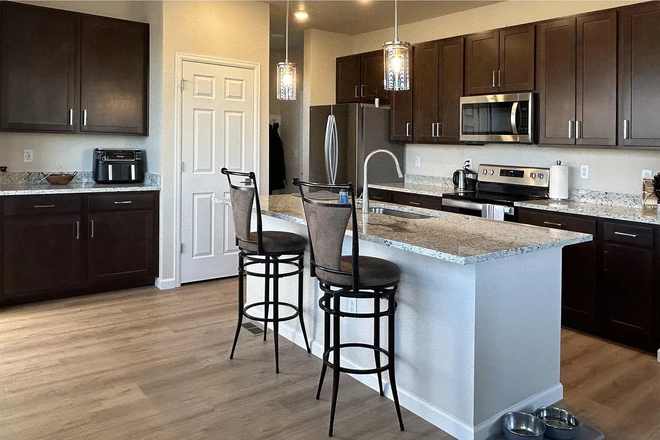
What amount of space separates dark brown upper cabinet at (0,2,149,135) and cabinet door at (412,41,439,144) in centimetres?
259

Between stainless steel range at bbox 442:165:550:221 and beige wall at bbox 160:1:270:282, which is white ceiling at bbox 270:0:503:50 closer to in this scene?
beige wall at bbox 160:1:270:282

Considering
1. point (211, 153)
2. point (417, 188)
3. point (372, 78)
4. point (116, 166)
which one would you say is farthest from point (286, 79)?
point (372, 78)

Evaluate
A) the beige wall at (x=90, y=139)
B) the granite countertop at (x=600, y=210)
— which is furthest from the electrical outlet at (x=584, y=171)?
the beige wall at (x=90, y=139)

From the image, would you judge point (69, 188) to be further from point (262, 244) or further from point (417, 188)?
point (417, 188)

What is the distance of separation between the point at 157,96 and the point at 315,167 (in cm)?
189

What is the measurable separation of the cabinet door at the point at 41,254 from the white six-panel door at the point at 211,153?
0.93 metres

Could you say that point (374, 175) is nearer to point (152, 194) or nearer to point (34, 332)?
point (152, 194)

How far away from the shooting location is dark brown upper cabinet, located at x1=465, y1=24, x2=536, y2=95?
443cm

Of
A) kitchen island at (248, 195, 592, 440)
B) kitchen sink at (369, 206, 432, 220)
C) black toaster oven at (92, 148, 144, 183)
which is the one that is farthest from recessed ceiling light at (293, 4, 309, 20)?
kitchen island at (248, 195, 592, 440)

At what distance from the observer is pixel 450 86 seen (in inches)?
202

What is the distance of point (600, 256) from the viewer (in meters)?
3.69

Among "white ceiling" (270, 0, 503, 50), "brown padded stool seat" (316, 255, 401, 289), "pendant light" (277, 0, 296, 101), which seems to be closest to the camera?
"brown padded stool seat" (316, 255, 401, 289)

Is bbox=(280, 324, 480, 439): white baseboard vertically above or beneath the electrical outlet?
beneath

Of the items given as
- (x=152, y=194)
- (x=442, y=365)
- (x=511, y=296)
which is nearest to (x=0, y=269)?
(x=152, y=194)
